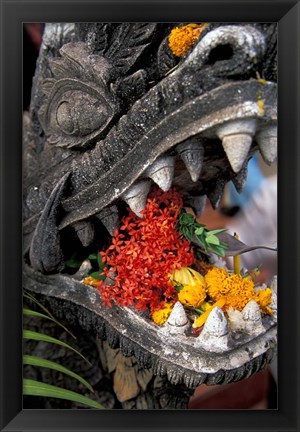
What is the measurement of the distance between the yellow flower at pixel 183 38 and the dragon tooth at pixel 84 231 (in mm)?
347

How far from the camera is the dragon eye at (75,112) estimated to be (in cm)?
86

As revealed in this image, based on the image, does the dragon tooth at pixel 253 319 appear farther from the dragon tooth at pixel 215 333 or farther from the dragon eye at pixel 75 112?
the dragon eye at pixel 75 112

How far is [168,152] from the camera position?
0.77 meters

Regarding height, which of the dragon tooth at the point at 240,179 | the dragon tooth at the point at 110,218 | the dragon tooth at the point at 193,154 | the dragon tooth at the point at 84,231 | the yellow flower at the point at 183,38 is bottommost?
the dragon tooth at the point at 84,231

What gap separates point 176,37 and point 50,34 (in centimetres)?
31

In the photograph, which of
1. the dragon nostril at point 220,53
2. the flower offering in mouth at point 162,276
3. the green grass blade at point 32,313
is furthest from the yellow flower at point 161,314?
the dragon nostril at point 220,53

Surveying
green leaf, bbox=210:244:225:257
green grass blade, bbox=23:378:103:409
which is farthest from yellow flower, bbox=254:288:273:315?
green grass blade, bbox=23:378:103:409

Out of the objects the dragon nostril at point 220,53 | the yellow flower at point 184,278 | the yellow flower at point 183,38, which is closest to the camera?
the dragon nostril at point 220,53

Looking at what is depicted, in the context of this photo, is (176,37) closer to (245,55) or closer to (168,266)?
(245,55)

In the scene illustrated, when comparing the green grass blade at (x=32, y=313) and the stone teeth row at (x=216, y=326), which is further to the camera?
the green grass blade at (x=32, y=313)

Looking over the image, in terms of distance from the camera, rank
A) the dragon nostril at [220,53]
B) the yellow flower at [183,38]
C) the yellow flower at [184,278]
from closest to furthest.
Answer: the dragon nostril at [220,53], the yellow flower at [183,38], the yellow flower at [184,278]

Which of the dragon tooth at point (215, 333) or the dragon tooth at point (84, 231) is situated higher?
the dragon tooth at point (84, 231)
